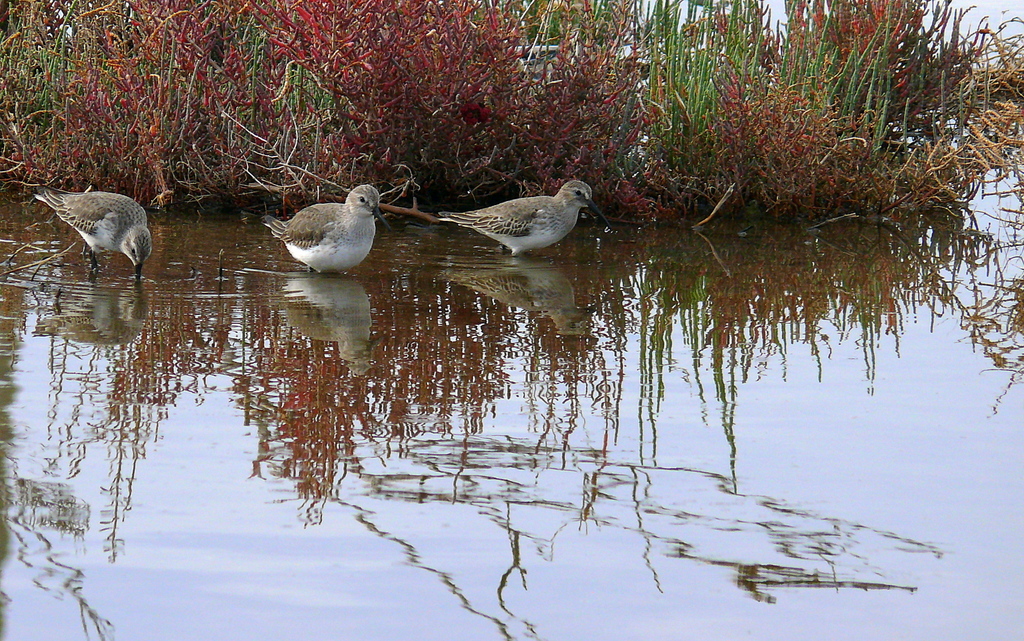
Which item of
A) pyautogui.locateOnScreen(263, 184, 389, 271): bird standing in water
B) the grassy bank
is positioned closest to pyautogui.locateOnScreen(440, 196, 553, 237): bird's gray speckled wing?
the grassy bank

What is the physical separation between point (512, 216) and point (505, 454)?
4.57 metres

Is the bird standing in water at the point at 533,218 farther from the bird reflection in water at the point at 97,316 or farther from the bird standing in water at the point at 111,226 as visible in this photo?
the bird reflection in water at the point at 97,316

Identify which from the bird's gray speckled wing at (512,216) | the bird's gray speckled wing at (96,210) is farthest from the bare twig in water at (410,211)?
the bird's gray speckled wing at (96,210)

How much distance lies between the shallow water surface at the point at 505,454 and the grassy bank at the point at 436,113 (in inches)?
68.1

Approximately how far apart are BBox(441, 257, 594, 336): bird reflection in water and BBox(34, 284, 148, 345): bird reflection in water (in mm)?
2174

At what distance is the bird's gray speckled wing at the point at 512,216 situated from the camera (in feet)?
33.5

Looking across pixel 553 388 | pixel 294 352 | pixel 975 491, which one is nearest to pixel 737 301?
pixel 553 388

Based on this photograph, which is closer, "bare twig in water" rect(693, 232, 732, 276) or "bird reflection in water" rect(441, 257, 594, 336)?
"bird reflection in water" rect(441, 257, 594, 336)

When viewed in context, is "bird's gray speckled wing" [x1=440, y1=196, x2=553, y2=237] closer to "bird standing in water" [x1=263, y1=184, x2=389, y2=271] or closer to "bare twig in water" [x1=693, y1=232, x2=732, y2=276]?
"bird standing in water" [x1=263, y1=184, x2=389, y2=271]

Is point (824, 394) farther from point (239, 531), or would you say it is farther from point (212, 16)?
point (212, 16)

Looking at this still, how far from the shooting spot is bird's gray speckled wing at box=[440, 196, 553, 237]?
1021 centimetres

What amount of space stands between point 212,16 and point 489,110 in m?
2.31

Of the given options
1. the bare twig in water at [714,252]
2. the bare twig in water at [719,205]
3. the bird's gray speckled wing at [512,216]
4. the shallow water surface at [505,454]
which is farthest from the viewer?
the bare twig in water at [719,205]

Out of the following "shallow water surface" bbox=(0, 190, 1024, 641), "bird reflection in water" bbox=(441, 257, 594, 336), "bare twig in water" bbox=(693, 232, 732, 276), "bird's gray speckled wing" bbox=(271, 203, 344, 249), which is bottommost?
"shallow water surface" bbox=(0, 190, 1024, 641)
